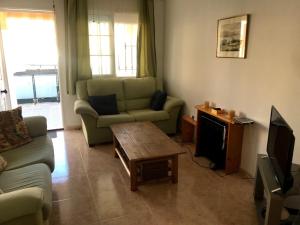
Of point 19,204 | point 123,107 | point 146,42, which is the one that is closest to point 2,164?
point 19,204

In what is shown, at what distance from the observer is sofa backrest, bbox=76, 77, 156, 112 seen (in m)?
4.29

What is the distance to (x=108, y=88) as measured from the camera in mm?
4371

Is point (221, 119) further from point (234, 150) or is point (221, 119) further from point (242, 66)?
point (242, 66)

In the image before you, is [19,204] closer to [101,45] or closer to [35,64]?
[101,45]

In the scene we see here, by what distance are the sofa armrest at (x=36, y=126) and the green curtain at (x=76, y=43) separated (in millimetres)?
1607

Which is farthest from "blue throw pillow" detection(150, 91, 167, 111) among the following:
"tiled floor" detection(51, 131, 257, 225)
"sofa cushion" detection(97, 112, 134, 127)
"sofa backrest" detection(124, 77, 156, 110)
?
"tiled floor" detection(51, 131, 257, 225)

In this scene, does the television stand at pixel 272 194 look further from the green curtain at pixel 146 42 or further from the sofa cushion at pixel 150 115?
the green curtain at pixel 146 42

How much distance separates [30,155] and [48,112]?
3612 millimetres

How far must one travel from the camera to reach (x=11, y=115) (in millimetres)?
2703

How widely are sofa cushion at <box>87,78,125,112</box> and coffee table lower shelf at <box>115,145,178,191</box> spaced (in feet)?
6.14

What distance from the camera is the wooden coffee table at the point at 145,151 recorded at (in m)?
2.56

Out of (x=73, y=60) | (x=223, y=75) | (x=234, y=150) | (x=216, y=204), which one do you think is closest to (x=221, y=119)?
(x=234, y=150)

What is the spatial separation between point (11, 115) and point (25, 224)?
1.54 metres

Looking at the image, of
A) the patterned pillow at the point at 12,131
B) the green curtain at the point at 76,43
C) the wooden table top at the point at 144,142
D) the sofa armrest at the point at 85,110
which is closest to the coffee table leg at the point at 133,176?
the wooden table top at the point at 144,142
